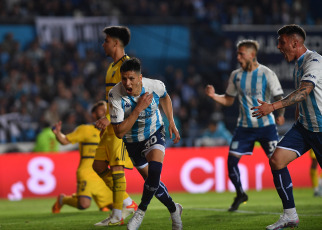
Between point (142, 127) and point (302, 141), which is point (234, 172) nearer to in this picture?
point (302, 141)

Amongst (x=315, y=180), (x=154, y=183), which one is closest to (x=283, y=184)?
Answer: (x=154, y=183)

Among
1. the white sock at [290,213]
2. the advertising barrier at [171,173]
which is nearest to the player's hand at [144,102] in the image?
the white sock at [290,213]

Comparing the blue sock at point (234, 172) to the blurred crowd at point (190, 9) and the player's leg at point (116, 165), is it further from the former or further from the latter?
the blurred crowd at point (190, 9)

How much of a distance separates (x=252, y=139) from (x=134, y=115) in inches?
140

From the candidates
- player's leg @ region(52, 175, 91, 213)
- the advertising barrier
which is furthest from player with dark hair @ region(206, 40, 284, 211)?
the advertising barrier

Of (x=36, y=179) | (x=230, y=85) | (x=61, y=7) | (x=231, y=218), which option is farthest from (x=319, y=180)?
(x=61, y=7)

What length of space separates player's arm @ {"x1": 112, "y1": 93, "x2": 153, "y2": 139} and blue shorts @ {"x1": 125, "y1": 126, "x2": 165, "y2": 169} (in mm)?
443

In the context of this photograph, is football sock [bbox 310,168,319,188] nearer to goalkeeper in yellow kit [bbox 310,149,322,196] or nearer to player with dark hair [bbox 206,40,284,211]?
goalkeeper in yellow kit [bbox 310,149,322,196]

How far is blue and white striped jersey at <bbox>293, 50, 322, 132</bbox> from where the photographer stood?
6.57 m

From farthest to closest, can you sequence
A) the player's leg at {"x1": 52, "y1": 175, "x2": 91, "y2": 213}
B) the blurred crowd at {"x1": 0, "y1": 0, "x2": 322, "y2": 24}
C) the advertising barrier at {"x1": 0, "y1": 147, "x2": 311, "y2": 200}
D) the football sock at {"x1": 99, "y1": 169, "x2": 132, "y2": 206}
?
the blurred crowd at {"x1": 0, "y1": 0, "x2": 322, "y2": 24} → the advertising barrier at {"x1": 0, "y1": 147, "x2": 311, "y2": 200} → the player's leg at {"x1": 52, "y1": 175, "x2": 91, "y2": 213} → the football sock at {"x1": 99, "y1": 169, "x2": 132, "y2": 206}

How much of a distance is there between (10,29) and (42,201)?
9517 mm

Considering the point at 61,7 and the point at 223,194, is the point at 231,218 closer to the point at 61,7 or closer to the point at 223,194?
the point at 223,194

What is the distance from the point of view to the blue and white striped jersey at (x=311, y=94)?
6.57 m

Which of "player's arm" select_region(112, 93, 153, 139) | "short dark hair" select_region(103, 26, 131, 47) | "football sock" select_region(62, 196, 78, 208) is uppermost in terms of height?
"short dark hair" select_region(103, 26, 131, 47)
